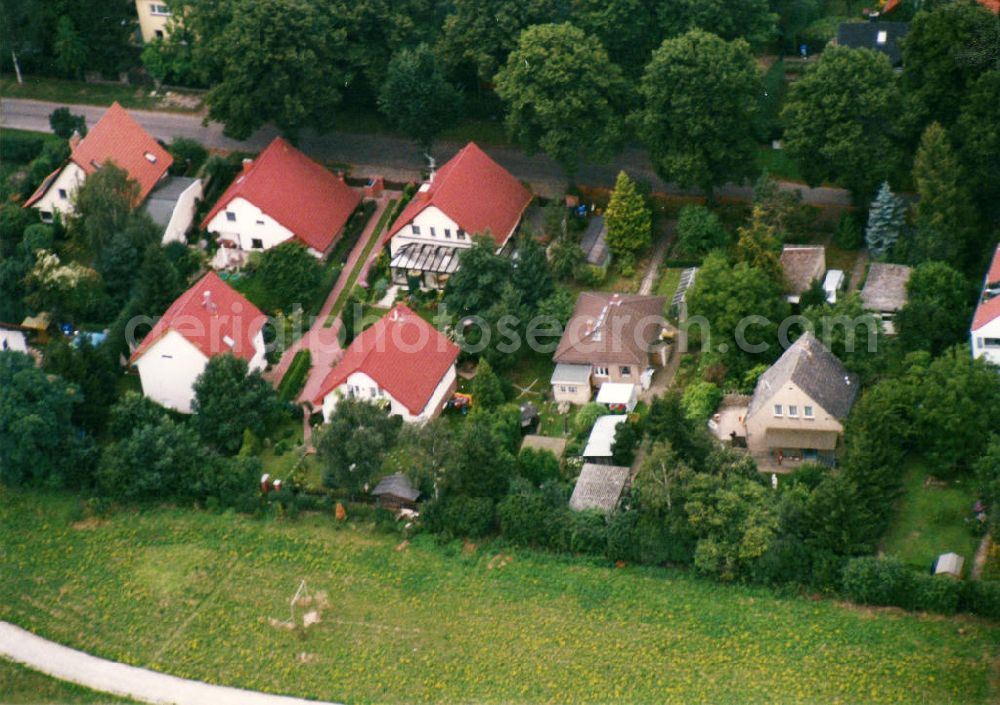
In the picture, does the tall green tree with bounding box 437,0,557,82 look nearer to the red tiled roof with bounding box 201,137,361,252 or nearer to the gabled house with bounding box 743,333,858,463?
the red tiled roof with bounding box 201,137,361,252

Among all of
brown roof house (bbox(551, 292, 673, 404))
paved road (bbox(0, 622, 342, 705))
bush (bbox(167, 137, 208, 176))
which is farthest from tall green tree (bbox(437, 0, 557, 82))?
paved road (bbox(0, 622, 342, 705))

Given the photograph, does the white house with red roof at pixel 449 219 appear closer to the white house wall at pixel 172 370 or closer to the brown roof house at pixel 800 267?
the white house wall at pixel 172 370

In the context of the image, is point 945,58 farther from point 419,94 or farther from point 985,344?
→ point 419,94

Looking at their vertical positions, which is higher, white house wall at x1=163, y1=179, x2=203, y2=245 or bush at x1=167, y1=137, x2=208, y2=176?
bush at x1=167, y1=137, x2=208, y2=176

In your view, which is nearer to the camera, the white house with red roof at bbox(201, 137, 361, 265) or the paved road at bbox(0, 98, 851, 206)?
the white house with red roof at bbox(201, 137, 361, 265)

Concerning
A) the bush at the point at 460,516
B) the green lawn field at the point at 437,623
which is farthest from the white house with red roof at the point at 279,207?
the bush at the point at 460,516

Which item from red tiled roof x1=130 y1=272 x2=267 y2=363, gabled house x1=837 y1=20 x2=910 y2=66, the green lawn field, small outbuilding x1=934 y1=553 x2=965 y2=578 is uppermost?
gabled house x1=837 y1=20 x2=910 y2=66

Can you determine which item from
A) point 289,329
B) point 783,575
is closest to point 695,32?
point 289,329

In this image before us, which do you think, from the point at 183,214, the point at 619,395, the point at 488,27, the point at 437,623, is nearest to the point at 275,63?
the point at 183,214
